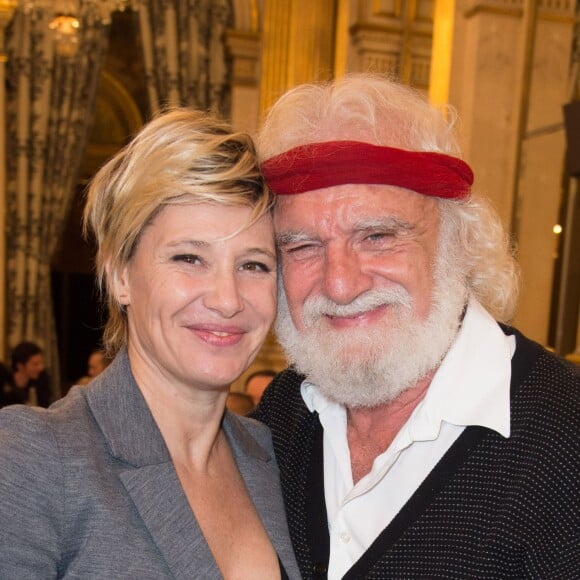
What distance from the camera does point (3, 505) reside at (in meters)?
1.36

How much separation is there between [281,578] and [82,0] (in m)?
9.53

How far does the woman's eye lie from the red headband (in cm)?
29

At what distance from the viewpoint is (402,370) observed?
6.17ft

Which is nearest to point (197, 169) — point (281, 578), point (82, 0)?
point (281, 578)

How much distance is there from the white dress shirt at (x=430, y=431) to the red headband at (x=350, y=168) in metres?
0.36

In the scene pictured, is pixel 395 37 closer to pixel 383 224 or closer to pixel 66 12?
pixel 66 12

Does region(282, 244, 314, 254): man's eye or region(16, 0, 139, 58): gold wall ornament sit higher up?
region(16, 0, 139, 58): gold wall ornament

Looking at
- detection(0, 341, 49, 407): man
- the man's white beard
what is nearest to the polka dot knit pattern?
the man's white beard

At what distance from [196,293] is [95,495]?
0.43 metres

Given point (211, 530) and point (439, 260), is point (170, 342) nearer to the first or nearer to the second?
point (211, 530)

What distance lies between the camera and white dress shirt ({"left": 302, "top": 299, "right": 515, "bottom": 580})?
5.80ft

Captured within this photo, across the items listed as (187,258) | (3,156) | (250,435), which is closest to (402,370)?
(250,435)

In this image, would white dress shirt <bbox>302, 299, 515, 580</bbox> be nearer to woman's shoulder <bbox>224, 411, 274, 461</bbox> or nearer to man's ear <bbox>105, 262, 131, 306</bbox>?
woman's shoulder <bbox>224, 411, 274, 461</bbox>

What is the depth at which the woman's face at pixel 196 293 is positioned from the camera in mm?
1646
